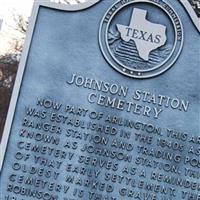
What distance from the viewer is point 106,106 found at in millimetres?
6738

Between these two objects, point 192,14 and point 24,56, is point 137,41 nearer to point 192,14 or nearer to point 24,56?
point 192,14

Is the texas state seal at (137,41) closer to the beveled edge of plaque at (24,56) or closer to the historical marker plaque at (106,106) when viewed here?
the historical marker plaque at (106,106)

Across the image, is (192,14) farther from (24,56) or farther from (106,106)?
(24,56)

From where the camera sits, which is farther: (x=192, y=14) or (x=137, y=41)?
(x=192, y=14)

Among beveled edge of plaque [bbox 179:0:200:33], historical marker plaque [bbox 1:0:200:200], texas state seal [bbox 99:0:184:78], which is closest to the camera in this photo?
historical marker plaque [bbox 1:0:200:200]

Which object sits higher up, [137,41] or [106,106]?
[137,41]

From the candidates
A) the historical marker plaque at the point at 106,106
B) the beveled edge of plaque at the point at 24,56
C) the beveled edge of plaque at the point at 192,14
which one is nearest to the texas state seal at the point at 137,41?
the historical marker plaque at the point at 106,106

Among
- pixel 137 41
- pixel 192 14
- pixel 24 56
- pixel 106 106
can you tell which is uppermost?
pixel 192 14

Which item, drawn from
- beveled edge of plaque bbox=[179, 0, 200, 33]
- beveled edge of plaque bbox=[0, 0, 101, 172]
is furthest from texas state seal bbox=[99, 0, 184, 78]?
beveled edge of plaque bbox=[0, 0, 101, 172]

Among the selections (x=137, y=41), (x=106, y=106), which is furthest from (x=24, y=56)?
(x=137, y=41)

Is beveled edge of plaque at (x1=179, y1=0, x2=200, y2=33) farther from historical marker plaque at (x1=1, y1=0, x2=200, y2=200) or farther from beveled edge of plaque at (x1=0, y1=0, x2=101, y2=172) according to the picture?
beveled edge of plaque at (x1=0, y1=0, x2=101, y2=172)

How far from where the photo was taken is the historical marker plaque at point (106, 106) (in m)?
6.63

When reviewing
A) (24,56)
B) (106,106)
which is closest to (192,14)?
(106,106)

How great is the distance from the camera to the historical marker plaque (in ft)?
21.8
